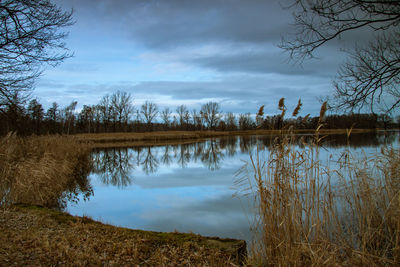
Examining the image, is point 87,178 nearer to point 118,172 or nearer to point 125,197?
point 118,172

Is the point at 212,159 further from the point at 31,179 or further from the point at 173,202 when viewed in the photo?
the point at 31,179

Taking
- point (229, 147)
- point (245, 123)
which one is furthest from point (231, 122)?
point (229, 147)

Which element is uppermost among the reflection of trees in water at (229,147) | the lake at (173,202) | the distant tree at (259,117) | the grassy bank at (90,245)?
the distant tree at (259,117)

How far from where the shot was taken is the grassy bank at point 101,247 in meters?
2.69

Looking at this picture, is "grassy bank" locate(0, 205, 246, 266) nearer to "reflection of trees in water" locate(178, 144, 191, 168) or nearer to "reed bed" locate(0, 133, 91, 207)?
"reed bed" locate(0, 133, 91, 207)

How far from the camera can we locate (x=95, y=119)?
52.2m

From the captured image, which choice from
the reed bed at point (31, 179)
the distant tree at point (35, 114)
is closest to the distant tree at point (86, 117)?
the distant tree at point (35, 114)

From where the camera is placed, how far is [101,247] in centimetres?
301

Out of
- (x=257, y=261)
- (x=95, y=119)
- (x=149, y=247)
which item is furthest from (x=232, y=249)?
(x=95, y=119)

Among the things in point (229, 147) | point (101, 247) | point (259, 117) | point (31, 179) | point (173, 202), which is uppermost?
point (259, 117)

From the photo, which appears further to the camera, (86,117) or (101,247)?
(86,117)

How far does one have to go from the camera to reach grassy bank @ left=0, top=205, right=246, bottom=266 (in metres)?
2.69

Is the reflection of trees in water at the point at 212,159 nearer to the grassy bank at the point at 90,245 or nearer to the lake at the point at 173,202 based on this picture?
the lake at the point at 173,202

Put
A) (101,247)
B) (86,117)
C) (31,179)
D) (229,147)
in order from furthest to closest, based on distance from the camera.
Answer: (86,117) → (229,147) → (31,179) → (101,247)
